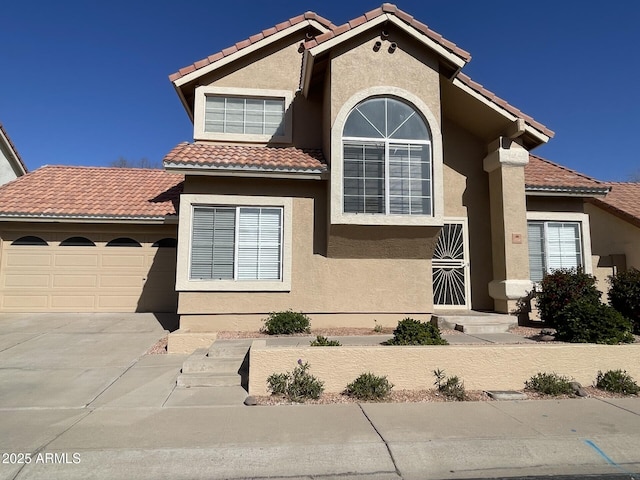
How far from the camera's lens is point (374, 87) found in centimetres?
928

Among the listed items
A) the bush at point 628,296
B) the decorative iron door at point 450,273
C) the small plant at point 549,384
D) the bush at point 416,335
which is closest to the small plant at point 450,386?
the bush at point 416,335

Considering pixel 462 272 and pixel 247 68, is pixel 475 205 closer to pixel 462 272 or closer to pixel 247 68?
pixel 462 272

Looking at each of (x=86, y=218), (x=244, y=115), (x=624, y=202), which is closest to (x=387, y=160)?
(x=244, y=115)

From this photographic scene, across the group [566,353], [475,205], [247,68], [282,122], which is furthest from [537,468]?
[247,68]

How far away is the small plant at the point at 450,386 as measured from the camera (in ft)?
19.8

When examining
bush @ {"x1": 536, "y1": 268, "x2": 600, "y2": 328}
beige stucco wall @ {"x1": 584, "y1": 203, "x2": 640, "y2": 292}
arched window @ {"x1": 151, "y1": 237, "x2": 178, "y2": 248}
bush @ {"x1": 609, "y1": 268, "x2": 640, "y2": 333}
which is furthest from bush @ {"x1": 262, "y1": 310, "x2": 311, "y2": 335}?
beige stucco wall @ {"x1": 584, "y1": 203, "x2": 640, "y2": 292}

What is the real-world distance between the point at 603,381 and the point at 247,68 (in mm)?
10520

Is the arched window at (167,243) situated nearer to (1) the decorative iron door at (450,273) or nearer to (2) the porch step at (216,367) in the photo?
(2) the porch step at (216,367)

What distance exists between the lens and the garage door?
11961mm

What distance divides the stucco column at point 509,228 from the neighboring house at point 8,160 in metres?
15.9

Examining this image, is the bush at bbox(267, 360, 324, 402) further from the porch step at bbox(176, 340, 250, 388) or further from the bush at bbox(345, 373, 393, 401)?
the porch step at bbox(176, 340, 250, 388)

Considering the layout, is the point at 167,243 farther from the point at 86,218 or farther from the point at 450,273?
the point at 450,273

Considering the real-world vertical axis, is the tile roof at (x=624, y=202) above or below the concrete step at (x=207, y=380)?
above

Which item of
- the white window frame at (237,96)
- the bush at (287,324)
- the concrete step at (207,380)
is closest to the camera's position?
the concrete step at (207,380)
